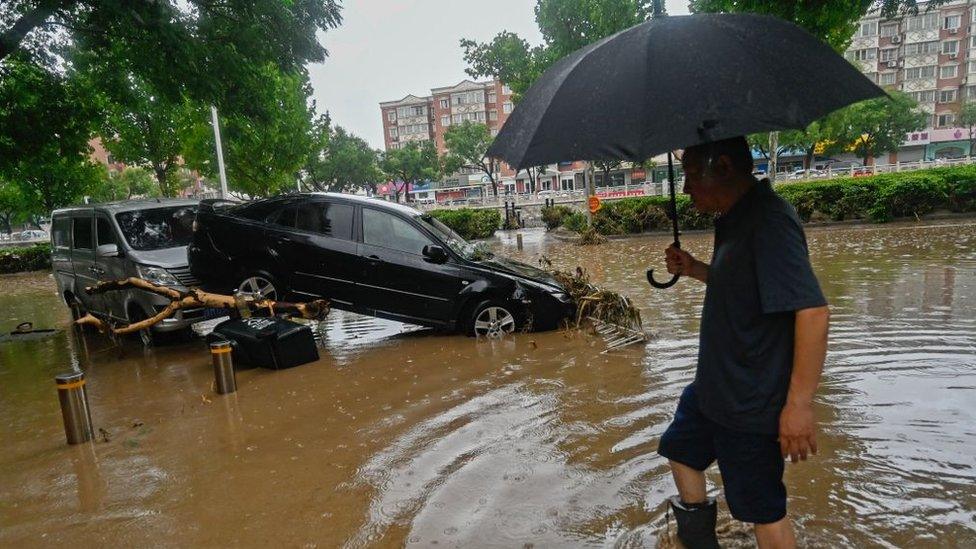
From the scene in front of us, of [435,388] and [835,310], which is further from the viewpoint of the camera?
[835,310]

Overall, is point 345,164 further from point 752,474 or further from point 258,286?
point 752,474

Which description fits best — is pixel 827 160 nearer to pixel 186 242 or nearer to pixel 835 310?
pixel 835 310

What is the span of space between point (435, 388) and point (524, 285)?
2.18m

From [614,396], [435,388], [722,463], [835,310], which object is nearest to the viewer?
[722,463]

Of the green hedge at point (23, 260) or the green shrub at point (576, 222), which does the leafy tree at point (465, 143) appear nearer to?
the green shrub at point (576, 222)

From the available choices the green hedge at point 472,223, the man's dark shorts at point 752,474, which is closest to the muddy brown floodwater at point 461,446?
the man's dark shorts at point 752,474

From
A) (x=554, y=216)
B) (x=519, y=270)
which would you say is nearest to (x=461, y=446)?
(x=519, y=270)

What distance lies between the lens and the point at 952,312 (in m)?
6.93

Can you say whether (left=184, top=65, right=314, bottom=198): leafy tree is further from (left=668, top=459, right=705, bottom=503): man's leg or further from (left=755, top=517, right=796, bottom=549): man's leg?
(left=755, top=517, right=796, bottom=549): man's leg

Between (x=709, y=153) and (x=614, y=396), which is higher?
(x=709, y=153)

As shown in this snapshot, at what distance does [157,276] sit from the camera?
24.8 ft

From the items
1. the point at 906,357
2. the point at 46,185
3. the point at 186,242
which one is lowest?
the point at 906,357

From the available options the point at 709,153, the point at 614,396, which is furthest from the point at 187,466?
the point at 709,153

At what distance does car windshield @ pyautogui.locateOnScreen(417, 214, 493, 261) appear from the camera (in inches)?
285
